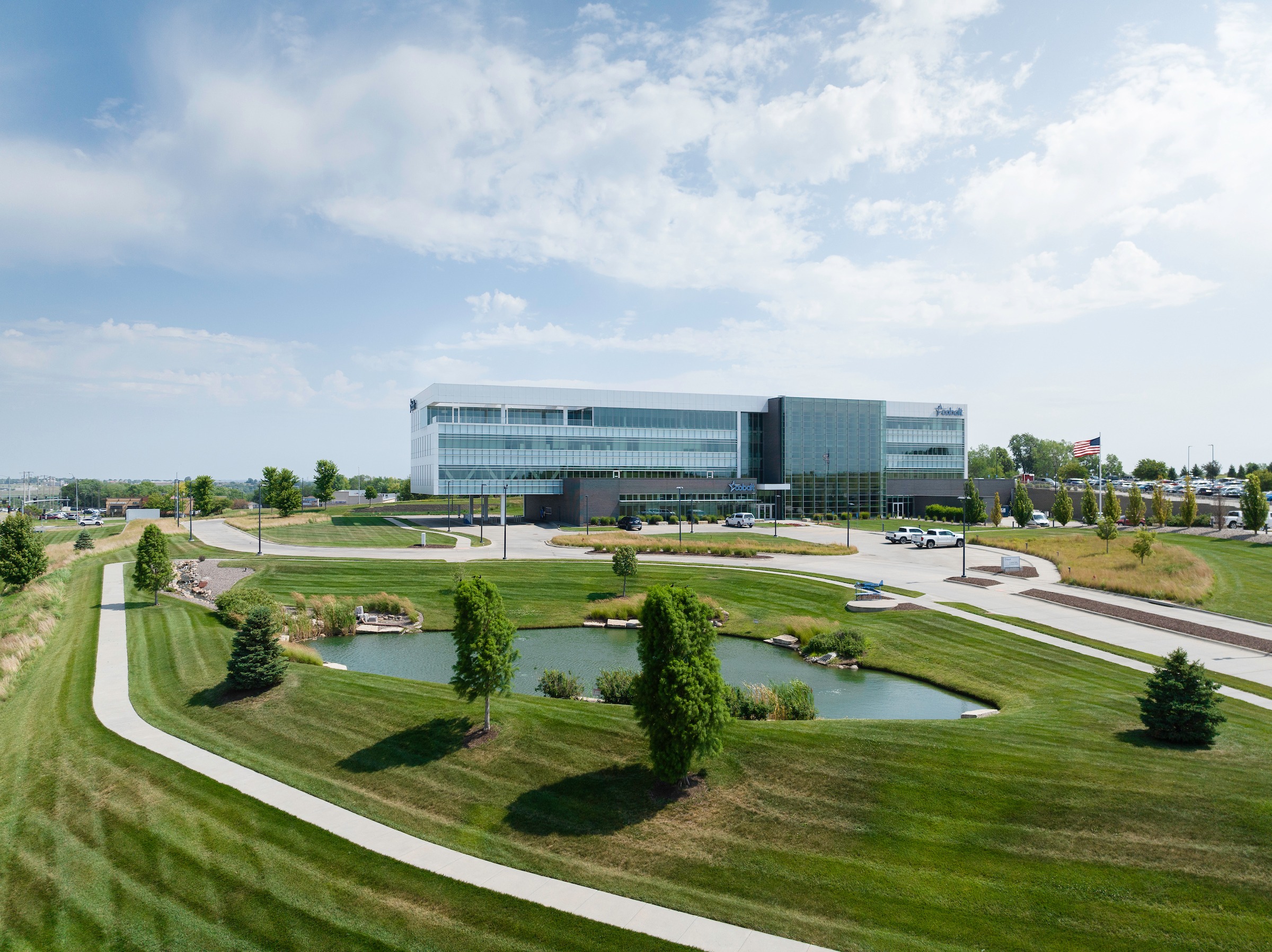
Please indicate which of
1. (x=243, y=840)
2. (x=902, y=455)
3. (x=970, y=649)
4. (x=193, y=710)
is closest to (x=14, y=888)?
(x=243, y=840)

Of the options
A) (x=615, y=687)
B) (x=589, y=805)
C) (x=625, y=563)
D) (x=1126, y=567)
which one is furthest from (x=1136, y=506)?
(x=589, y=805)

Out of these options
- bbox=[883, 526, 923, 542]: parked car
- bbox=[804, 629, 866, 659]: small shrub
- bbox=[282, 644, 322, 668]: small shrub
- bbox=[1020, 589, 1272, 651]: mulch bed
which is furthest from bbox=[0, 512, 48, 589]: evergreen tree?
bbox=[883, 526, 923, 542]: parked car

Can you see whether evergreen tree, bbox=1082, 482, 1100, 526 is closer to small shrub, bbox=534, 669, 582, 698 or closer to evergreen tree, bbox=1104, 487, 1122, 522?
evergreen tree, bbox=1104, 487, 1122, 522

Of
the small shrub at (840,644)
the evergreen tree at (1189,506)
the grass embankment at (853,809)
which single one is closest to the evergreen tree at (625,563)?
the small shrub at (840,644)

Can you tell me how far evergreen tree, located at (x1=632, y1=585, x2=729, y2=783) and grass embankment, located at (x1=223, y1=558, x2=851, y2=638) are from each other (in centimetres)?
2005

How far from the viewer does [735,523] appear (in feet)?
247

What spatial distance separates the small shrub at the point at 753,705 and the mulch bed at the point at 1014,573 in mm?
27921

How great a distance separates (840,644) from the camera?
93.5 ft

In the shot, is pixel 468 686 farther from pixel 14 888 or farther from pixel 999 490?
pixel 999 490

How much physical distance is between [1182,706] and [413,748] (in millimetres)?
17286

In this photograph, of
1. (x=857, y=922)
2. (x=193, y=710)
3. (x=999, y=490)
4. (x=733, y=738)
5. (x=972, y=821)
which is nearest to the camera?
(x=857, y=922)

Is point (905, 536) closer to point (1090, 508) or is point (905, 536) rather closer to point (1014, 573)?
point (1014, 573)

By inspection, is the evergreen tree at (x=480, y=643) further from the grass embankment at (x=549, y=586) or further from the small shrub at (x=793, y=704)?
the grass embankment at (x=549, y=586)

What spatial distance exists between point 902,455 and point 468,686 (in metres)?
90.5
